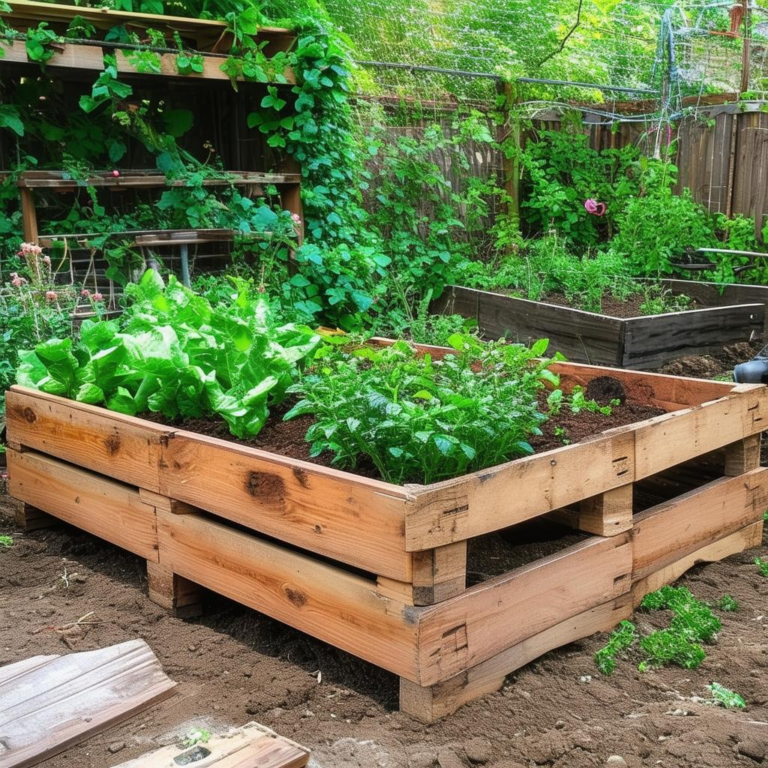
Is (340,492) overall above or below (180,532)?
above

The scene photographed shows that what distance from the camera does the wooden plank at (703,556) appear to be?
294cm

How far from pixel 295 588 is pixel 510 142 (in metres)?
6.90

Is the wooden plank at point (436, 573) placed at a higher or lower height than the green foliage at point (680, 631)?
higher

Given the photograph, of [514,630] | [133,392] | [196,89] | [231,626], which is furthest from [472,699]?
[196,89]

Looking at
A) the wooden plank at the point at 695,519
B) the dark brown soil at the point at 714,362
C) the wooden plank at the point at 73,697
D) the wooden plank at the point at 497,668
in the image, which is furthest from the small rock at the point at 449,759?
the dark brown soil at the point at 714,362

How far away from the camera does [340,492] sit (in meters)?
2.34

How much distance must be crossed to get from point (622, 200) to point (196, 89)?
4530mm

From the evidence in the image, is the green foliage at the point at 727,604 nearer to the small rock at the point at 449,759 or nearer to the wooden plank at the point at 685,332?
the small rock at the point at 449,759

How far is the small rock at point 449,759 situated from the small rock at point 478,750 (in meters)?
0.03

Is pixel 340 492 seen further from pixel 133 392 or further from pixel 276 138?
pixel 276 138

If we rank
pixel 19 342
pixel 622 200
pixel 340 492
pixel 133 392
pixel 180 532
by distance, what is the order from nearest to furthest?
pixel 340 492 < pixel 180 532 < pixel 133 392 < pixel 19 342 < pixel 622 200

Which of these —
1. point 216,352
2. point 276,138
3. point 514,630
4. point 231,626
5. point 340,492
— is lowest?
point 231,626

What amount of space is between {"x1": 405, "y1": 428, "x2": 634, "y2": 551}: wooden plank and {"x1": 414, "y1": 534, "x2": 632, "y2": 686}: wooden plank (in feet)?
0.51

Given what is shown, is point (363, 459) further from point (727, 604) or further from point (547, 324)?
point (547, 324)
